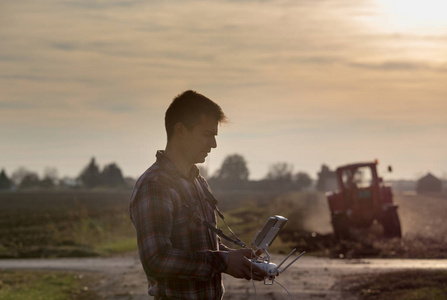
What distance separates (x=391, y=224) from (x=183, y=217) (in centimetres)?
2050

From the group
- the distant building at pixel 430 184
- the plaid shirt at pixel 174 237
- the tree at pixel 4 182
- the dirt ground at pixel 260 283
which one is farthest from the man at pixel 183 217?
the tree at pixel 4 182

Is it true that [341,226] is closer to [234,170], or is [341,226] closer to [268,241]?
[268,241]

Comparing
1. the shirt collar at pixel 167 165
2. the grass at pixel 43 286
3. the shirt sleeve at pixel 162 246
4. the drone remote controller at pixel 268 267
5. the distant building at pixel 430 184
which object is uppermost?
the shirt collar at pixel 167 165

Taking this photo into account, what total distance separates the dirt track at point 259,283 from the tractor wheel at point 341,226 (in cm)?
479

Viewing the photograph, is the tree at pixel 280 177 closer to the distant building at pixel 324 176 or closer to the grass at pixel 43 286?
the distant building at pixel 324 176

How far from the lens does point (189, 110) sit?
3.93m

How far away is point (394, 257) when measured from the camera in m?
19.0

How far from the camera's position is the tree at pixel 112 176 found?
156450 millimetres

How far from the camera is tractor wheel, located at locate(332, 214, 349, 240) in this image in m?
23.8

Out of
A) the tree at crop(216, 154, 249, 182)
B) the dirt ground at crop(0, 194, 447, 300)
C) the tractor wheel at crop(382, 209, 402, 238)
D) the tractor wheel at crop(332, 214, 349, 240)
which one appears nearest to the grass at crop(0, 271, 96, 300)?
the dirt ground at crop(0, 194, 447, 300)

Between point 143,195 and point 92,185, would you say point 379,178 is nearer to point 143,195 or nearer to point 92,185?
point 143,195

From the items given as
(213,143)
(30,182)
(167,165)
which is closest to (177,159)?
(167,165)

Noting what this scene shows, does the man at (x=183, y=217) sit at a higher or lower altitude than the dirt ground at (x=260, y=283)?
higher

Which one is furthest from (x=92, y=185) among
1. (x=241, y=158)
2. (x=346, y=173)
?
(x=346, y=173)
